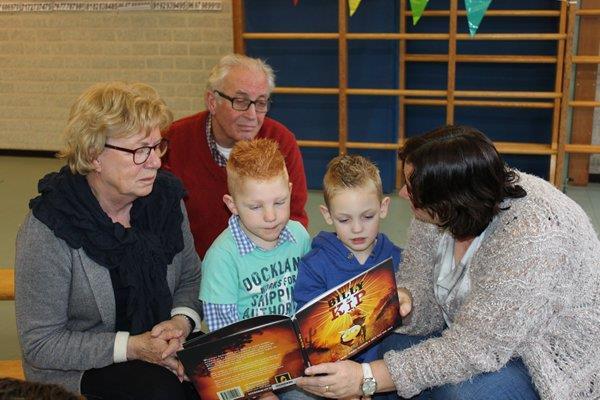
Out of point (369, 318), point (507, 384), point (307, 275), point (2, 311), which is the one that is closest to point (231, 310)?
point (307, 275)

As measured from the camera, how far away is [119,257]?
2.02m

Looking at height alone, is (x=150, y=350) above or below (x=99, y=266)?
below

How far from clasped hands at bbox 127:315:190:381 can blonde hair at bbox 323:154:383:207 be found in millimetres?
615

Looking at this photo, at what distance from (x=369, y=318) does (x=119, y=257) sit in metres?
0.74

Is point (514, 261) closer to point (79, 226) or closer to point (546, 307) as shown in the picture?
point (546, 307)

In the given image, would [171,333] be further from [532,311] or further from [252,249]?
[532,311]

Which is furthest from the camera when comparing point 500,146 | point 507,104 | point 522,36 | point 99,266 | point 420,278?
point 500,146

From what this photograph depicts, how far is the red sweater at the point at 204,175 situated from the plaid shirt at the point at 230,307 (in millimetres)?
663

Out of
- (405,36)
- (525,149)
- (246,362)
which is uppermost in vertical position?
(405,36)

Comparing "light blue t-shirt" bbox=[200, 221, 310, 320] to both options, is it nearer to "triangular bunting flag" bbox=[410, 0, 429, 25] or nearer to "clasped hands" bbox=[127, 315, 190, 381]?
"clasped hands" bbox=[127, 315, 190, 381]

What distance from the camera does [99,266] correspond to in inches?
78.0

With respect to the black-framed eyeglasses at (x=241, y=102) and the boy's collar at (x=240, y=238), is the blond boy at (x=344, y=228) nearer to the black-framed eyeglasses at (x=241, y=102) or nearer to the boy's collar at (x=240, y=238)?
the boy's collar at (x=240, y=238)

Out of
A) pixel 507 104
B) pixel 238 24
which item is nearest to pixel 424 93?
pixel 507 104

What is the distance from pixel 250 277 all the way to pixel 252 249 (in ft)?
0.28
